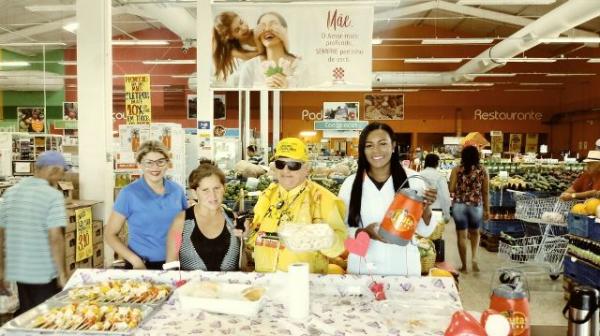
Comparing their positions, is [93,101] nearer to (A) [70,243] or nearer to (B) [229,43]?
(A) [70,243]

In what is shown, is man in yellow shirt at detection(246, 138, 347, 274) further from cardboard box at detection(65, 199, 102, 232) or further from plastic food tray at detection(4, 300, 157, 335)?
cardboard box at detection(65, 199, 102, 232)

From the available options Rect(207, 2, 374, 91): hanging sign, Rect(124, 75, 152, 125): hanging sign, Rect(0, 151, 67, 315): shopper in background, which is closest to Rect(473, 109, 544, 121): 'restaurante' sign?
Rect(124, 75, 152, 125): hanging sign

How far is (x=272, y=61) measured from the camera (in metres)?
5.04

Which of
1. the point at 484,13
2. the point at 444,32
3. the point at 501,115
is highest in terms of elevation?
the point at 444,32

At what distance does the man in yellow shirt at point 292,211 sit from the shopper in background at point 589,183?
517 cm

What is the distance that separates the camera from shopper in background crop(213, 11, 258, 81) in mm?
4965

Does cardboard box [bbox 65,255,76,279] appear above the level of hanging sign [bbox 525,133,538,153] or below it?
below

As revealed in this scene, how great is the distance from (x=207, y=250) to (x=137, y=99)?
5.31m

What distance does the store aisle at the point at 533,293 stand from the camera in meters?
5.65

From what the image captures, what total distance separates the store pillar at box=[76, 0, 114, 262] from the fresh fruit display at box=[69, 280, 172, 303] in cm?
321

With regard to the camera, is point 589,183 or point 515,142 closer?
point 589,183

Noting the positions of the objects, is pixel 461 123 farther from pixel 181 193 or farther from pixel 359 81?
pixel 181 193

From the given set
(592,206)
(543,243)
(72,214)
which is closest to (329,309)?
(72,214)

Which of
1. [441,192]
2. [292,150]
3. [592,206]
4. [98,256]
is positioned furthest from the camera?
[441,192]
